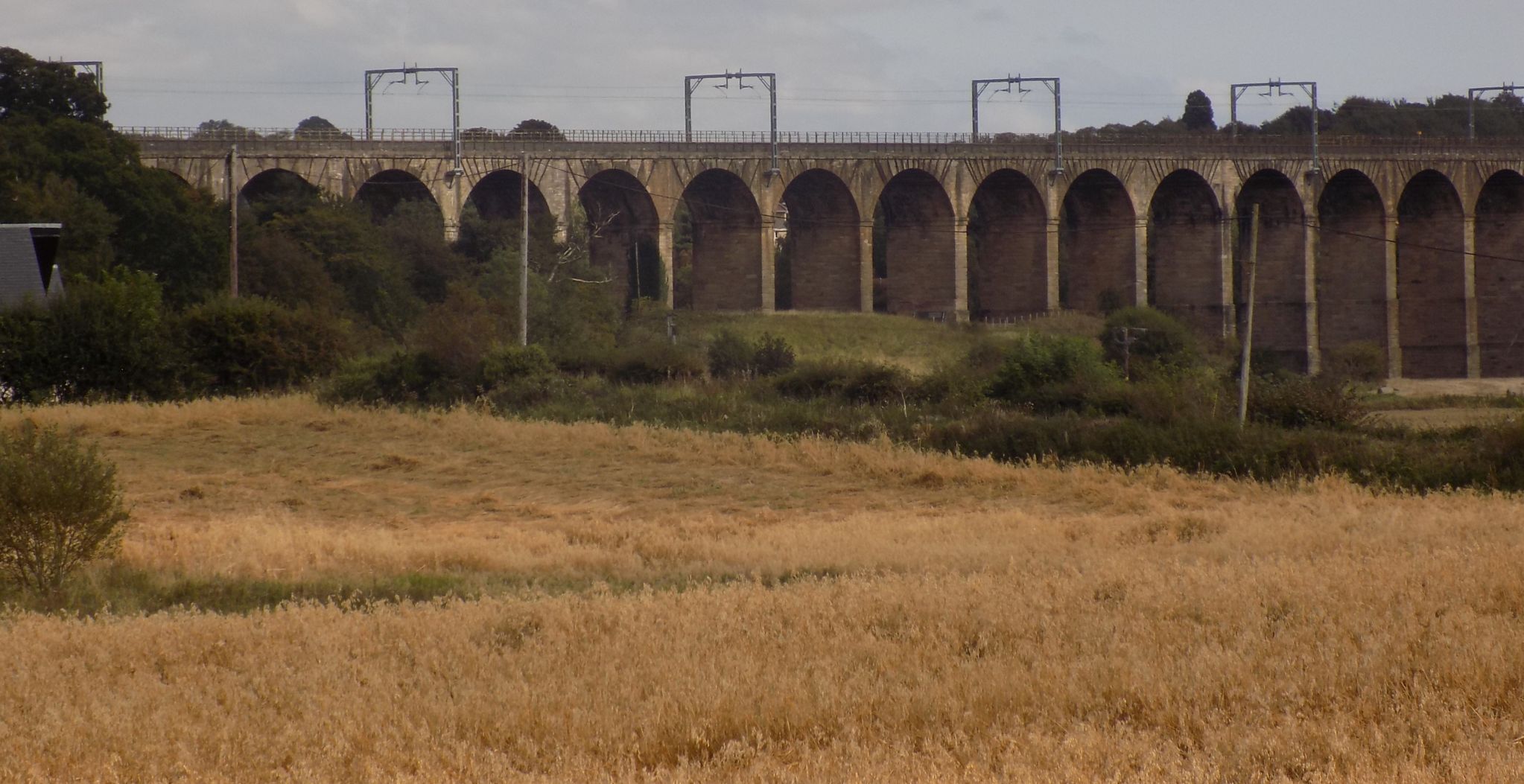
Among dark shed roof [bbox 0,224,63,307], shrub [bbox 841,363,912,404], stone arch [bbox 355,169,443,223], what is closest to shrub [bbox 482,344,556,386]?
shrub [bbox 841,363,912,404]

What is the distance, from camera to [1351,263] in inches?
2557

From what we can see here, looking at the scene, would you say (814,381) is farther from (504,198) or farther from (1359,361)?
(1359,361)

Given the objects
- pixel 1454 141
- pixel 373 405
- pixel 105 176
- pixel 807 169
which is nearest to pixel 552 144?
pixel 807 169

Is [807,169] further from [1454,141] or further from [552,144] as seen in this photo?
[1454,141]

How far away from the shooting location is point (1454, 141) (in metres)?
65.9

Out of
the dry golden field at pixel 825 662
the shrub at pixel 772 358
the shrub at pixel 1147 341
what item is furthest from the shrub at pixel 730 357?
the dry golden field at pixel 825 662

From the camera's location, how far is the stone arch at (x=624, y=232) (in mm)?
52000

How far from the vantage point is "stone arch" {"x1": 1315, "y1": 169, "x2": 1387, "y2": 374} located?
63906 mm

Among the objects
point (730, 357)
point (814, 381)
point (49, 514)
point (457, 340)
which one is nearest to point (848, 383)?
point (814, 381)

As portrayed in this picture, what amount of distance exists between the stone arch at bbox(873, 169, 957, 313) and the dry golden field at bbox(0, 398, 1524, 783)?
42.3 metres

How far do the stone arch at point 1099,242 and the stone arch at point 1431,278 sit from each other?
1418 centimetres

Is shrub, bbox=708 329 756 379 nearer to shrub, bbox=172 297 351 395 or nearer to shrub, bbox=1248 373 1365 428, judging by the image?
shrub, bbox=172 297 351 395

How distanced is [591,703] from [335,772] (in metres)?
1.26

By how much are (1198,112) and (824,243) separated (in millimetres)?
48704
